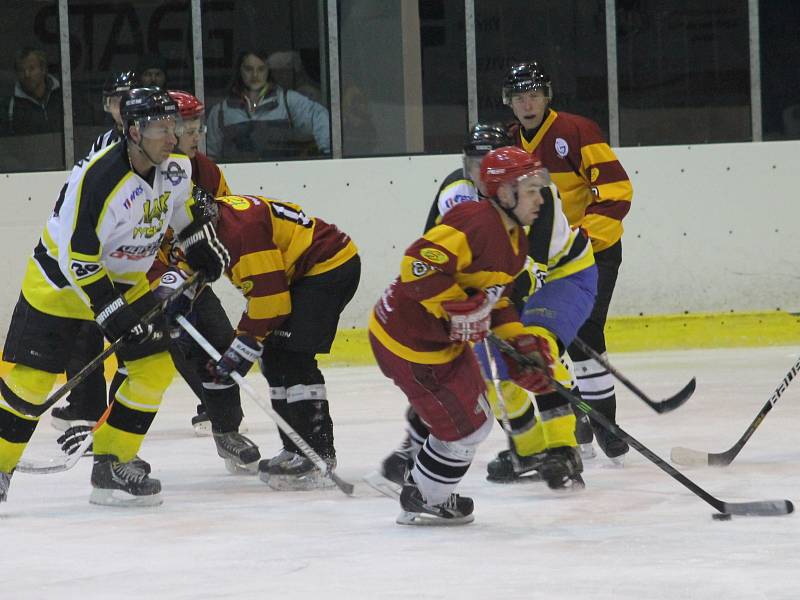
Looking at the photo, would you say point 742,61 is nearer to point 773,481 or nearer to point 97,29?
point 97,29

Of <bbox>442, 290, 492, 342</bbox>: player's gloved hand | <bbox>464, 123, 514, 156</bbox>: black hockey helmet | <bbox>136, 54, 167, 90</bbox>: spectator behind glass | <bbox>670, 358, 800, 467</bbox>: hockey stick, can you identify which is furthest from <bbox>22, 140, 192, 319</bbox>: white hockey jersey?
<bbox>136, 54, 167, 90</bbox>: spectator behind glass

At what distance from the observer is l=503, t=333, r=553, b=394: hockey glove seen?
3598 mm

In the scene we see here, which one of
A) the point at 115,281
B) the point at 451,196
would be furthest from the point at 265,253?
the point at 451,196

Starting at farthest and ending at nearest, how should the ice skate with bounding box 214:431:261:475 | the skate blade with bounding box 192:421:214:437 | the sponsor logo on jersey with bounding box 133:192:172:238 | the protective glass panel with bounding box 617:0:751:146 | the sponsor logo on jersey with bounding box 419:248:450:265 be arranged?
the protective glass panel with bounding box 617:0:751:146 < the skate blade with bounding box 192:421:214:437 < the ice skate with bounding box 214:431:261:475 < the sponsor logo on jersey with bounding box 133:192:172:238 < the sponsor logo on jersey with bounding box 419:248:450:265

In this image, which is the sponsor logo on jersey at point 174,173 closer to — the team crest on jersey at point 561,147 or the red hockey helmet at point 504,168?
the red hockey helmet at point 504,168

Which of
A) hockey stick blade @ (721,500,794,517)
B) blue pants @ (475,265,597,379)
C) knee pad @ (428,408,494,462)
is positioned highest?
blue pants @ (475,265,597,379)

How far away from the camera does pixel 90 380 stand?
468cm

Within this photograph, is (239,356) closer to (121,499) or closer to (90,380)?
(121,499)

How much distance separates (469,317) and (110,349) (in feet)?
3.19

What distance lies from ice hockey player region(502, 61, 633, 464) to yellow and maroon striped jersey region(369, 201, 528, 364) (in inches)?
40.3

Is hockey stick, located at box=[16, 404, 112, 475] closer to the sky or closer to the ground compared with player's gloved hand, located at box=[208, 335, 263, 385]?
closer to the ground

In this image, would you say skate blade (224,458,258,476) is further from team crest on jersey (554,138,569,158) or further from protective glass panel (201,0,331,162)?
protective glass panel (201,0,331,162)

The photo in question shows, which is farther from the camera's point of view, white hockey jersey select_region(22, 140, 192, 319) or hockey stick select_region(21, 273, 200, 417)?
Answer: hockey stick select_region(21, 273, 200, 417)

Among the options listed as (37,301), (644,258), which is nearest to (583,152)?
(37,301)
